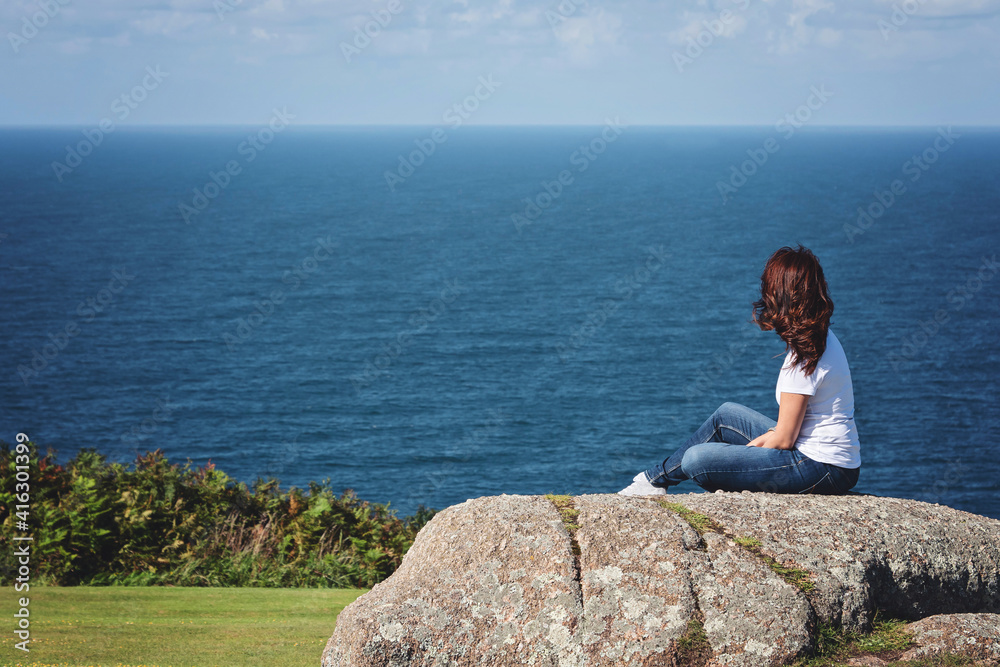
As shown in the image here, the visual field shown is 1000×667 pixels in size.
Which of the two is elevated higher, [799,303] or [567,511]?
[799,303]

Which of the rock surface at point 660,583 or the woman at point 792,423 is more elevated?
the woman at point 792,423

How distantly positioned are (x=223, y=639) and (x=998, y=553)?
890 centimetres

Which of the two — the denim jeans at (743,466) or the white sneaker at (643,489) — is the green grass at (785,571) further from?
the white sneaker at (643,489)

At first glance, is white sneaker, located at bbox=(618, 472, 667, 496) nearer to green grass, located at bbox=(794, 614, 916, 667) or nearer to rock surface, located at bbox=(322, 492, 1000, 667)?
rock surface, located at bbox=(322, 492, 1000, 667)

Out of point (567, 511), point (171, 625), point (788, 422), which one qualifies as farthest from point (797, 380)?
point (171, 625)

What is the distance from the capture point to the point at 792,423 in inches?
291

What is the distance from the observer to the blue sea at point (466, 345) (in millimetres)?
62406

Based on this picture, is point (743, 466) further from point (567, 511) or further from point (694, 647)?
point (694, 647)

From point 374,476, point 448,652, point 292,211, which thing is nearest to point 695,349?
point 374,476

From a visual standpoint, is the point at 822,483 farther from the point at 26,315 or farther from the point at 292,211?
the point at 292,211

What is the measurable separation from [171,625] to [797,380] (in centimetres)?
898

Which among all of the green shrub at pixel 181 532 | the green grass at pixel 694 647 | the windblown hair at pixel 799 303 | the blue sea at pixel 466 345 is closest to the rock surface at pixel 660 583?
the green grass at pixel 694 647

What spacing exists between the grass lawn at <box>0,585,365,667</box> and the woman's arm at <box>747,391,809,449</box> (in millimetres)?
5764

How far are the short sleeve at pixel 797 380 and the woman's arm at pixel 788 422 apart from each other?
4 cm
